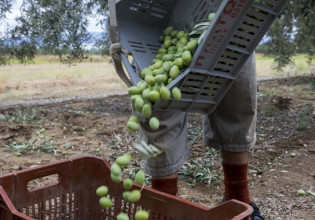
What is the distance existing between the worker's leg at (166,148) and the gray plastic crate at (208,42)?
0.20 meters

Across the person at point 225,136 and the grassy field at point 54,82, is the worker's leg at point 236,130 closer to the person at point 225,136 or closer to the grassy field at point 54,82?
the person at point 225,136

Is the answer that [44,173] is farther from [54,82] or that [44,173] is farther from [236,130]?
[54,82]

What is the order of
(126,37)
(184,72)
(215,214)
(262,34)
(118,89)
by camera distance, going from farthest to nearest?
1. (118,89)
2. (126,37)
3. (262,34)
4. (184,72)
5. (215,214)

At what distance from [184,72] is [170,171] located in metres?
0.65

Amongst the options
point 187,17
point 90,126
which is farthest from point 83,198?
point 90,126

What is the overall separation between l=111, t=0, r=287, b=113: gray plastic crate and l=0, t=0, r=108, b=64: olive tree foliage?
3164mm

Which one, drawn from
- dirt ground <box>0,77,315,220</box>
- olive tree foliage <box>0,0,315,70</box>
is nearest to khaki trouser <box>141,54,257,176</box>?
dirt ground <box>0,77,315,220</box>

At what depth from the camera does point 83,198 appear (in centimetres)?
218

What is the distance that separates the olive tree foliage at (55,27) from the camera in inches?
215

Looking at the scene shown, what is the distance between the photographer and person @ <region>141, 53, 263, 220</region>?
2.27 meters

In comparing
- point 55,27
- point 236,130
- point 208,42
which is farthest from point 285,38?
point 208,42

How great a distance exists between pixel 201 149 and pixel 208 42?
240 centimetres

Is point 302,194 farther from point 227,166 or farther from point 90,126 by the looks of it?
point 90,126

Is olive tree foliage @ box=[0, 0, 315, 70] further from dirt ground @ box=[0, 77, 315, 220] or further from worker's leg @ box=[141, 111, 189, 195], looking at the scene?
worker's leg @ box=[141, 111, 189, 195]
